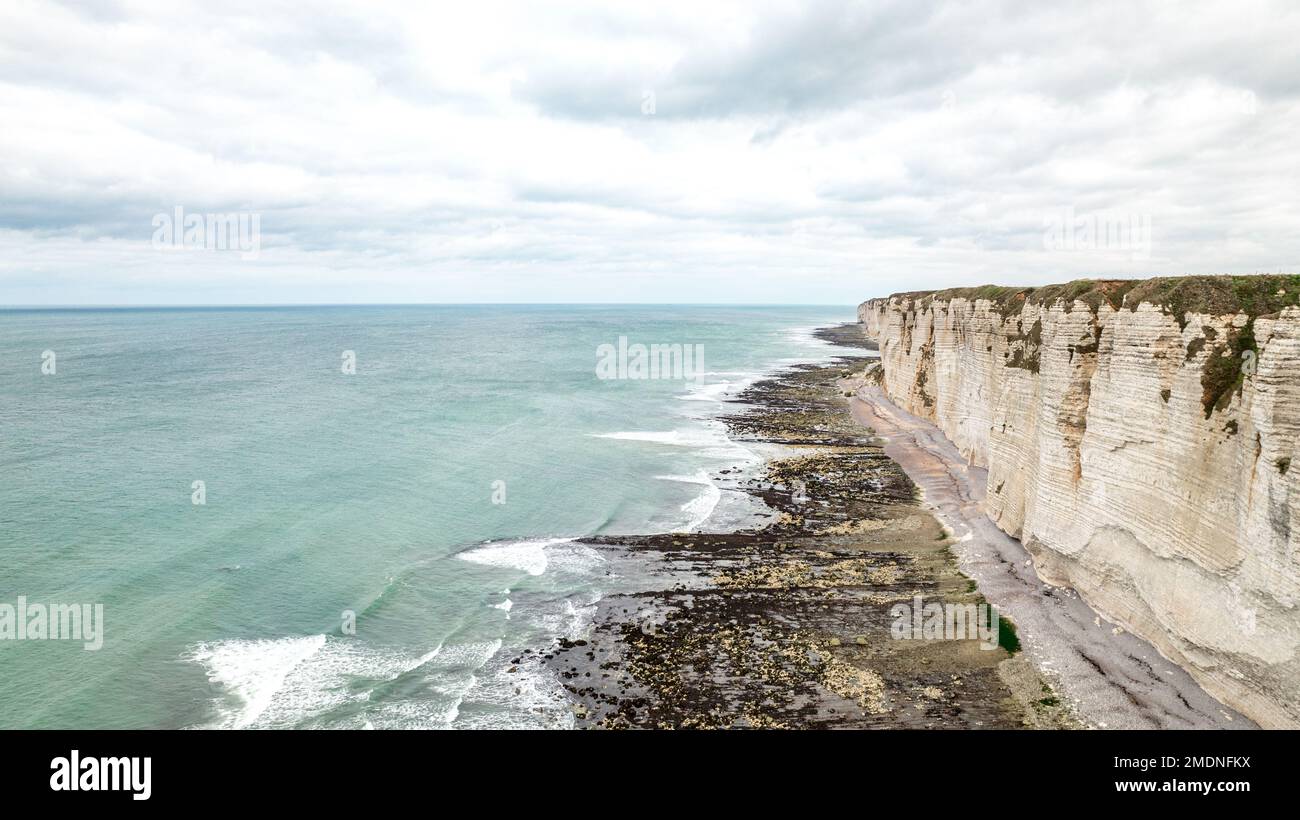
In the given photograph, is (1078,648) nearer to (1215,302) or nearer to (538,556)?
(1215,302)

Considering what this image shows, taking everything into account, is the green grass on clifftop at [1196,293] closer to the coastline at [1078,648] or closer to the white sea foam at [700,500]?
the coastline at [1078,648]

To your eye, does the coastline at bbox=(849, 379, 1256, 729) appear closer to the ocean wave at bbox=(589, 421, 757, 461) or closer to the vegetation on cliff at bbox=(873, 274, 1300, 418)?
the vegetation on cliff at bbox=(873, 274, 1300, 418)

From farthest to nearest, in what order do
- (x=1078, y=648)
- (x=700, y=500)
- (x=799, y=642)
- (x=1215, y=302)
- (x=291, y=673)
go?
(x=700, y=500) → (x=799, y=642) → (x=291, y=673) → (x=1078, y=648) → (x=1215, y=302)

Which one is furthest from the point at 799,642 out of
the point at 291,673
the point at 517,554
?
the point at 291,673

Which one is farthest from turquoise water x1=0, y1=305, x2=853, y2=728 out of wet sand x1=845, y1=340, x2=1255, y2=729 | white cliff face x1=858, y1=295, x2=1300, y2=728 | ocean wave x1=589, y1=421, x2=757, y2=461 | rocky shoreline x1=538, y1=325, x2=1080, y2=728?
white cliff face x1=858, y1=295, x2=1300, y2=728

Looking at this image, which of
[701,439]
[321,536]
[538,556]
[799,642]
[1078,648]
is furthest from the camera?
[701,439]
